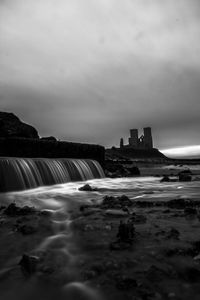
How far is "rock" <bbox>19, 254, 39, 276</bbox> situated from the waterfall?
9.45 m

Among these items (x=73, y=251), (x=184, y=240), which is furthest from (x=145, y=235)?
(x=73, y=251)

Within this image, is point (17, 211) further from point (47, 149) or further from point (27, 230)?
point (47, 149)

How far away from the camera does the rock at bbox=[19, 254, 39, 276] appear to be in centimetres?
271

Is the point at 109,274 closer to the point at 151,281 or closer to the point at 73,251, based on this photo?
the point at 151,281

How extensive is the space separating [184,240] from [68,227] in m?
2.23

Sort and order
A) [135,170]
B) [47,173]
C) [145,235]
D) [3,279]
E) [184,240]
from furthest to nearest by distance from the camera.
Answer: [135,170], [47,173], [145,235], [184,240], [3,279]

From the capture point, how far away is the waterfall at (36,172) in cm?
1202

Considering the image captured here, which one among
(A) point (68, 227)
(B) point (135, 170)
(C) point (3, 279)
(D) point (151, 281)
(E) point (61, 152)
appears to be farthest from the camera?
(B) point (135, 170)

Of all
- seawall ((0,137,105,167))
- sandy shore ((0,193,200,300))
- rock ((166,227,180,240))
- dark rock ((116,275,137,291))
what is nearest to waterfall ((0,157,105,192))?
seawall ((0,137,105,167))

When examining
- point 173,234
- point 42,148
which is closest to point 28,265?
point 173,234

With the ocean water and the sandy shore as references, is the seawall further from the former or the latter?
the sandy shore

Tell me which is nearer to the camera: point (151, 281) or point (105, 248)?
point (151, 281)

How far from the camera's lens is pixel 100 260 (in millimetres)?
2977

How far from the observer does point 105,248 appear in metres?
3.39
